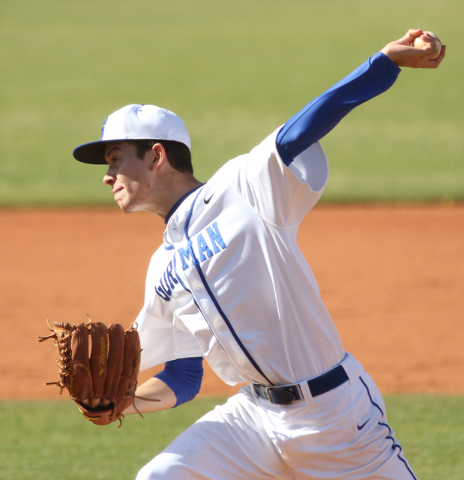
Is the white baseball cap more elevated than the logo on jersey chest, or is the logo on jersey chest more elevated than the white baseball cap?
the white baseball cap

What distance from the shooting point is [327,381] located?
2689 mm

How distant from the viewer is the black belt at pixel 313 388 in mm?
2676

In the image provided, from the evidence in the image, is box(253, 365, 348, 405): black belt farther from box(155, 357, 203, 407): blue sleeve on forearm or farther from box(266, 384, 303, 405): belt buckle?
box(155, 357, 203, 407): blue sleeve on forearm

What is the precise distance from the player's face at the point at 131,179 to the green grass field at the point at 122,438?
2.01 m

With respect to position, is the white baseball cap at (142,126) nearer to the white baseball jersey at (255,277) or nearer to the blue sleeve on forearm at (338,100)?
the white baseball jersey at (255,277)

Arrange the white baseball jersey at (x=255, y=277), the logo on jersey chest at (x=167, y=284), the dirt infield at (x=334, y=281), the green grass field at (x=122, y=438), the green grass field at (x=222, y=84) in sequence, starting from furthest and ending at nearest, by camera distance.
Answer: the green grass field at (x=222, y=84)
the dirt infield at (x=334, y=281)
the green grass field at (x=122, y=438)
the logo on jersey chest at (x=167, y=284)
the white baseball jersey at (x=255, y=277)

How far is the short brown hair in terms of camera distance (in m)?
2.96

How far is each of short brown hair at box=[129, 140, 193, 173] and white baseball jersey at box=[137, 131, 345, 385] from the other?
28cm

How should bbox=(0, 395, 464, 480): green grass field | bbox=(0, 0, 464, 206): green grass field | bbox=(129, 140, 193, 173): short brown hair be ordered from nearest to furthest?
bbox=(129, 140, 193, 173): short brown hair, bbox=(0, 395, 464, 480): green grass field, bbox=(0, 0, 464, 206): green grass field

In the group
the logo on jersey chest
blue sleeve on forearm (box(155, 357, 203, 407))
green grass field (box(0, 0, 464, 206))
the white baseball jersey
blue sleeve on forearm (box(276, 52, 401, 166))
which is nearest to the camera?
blue sleeve on forearm (box(276, 52, 401, 166))

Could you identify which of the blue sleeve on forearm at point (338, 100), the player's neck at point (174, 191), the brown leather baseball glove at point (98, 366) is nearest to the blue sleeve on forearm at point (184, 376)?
the brown leather baseball glove at point (98, 366)

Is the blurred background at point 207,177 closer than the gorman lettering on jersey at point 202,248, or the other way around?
the gorman lettering on jersey at point 202,248

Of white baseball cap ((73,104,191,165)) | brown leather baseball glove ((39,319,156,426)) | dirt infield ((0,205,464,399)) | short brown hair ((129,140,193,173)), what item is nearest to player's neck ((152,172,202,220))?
short brown hair ((129,140,193,173))

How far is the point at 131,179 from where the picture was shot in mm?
2918
